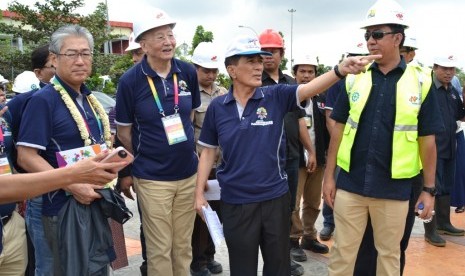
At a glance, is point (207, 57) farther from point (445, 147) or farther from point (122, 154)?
point (445, 147)

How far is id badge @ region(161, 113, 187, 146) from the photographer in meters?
3.13

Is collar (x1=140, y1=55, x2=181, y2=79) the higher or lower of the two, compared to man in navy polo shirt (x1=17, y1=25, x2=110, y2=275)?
higher

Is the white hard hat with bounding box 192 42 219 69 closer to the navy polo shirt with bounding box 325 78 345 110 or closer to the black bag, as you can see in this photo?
the navy polo shirt with bounding box 325 78 345 110

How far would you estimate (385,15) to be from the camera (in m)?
2.78

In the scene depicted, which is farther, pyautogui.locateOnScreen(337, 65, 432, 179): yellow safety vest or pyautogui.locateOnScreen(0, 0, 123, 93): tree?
pyautogui.locateOnScreen(0, 0, 123, 93): tree

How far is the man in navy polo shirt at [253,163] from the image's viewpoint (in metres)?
2.75

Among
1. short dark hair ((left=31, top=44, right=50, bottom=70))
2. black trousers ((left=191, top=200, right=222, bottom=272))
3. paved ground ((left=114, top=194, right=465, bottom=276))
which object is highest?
short dark hair ((left=31, top=44, right=50, bottom=70))

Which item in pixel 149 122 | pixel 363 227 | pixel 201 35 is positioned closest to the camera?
pixel 363 227

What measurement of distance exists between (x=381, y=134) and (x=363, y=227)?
683mm

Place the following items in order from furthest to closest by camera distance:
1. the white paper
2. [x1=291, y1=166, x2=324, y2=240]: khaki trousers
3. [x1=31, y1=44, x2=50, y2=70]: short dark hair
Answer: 1. [x1=291, y1=166, x2=324, y2=240]: khaki trousers
2. [x1=31, y1=44, x2=50, y2=70]: short dark hair
3. the white paper

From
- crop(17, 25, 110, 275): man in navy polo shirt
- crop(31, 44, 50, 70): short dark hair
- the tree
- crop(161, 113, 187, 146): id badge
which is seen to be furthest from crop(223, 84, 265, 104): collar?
the tree

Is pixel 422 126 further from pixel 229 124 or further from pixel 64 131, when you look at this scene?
pixel 64 131

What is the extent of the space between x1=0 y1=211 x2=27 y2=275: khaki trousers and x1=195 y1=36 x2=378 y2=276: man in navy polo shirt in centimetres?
126

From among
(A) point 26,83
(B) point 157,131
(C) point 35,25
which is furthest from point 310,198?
(C) point 35,25
